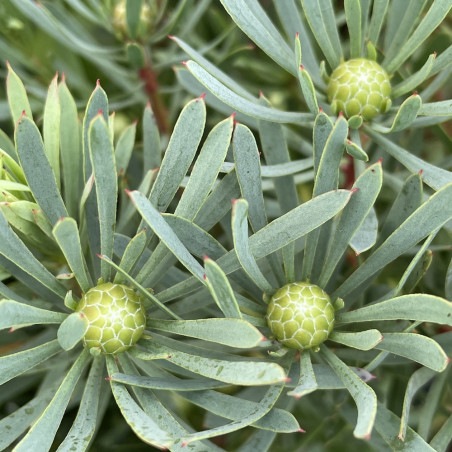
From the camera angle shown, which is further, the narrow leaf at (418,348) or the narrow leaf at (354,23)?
the narrow leaf at (354,23)

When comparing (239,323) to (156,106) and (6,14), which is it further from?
(6,14)

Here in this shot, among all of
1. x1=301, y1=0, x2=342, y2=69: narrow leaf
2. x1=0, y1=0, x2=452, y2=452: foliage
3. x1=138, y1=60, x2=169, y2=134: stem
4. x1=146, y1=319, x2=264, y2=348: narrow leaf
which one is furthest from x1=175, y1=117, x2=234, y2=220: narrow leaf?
x1=138, y1=60, x2=169, y2=134: stem

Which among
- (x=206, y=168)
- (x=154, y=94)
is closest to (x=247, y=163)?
(x=206, y=168)

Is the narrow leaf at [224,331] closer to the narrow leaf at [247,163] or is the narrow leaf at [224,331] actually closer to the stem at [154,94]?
the narrow leaf at [247,163]

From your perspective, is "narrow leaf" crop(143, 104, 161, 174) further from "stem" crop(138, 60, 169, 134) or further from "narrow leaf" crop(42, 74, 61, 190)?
"stem" crop(138, 60, 169, 134)

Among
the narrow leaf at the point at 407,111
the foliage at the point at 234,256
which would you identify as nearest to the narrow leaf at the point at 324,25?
the foliage at the point at 234,256

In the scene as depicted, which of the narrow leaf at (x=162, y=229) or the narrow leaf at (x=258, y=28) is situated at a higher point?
the narrow leaf at (x=258, y=28)
